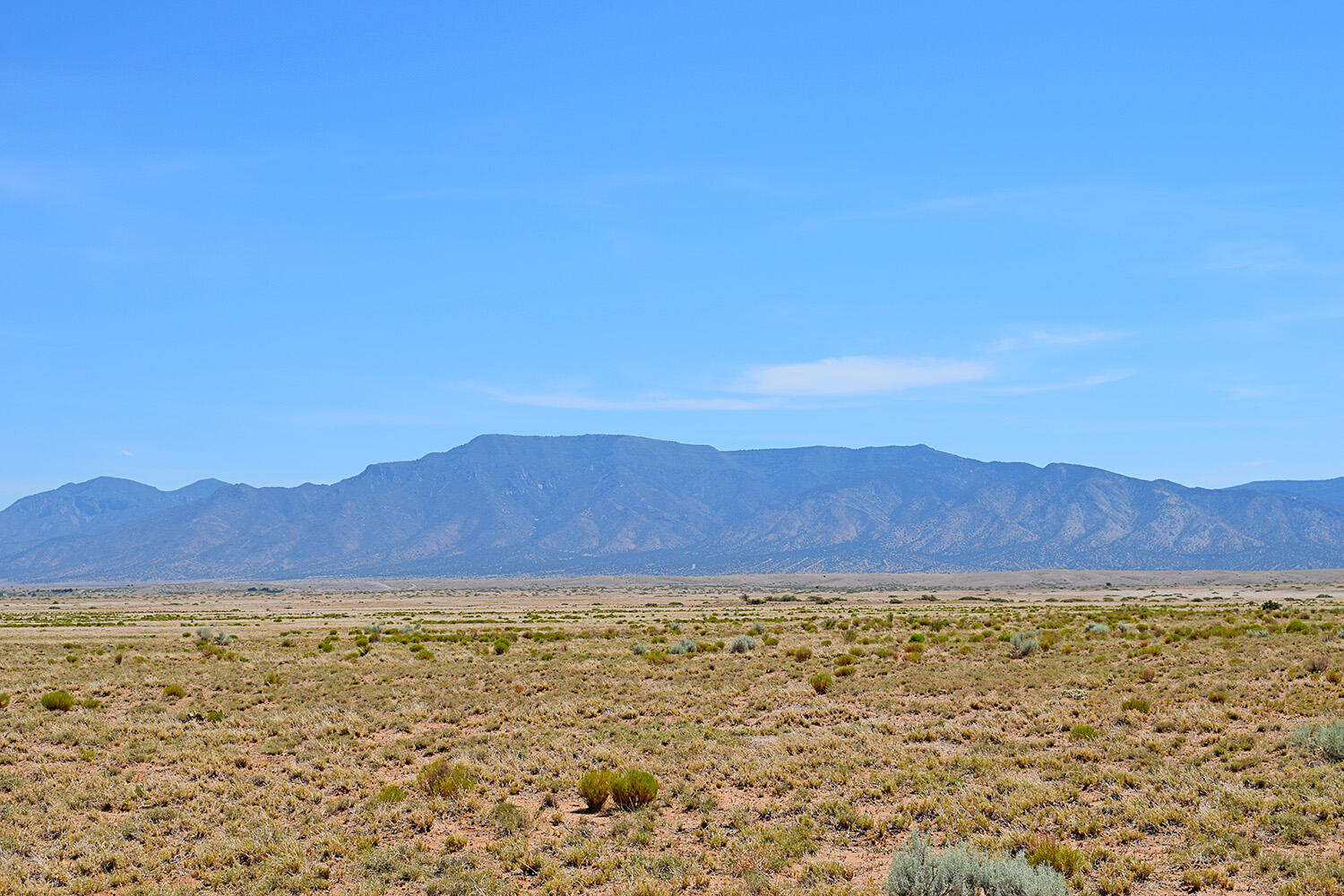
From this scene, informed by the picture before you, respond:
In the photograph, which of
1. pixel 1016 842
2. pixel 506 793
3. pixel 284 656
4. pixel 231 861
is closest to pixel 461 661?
pixel 284 656

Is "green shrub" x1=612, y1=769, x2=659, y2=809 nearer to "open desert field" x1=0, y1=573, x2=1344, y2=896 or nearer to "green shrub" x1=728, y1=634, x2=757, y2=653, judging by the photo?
"open desert field" x1=0, y1=573, x2=1344, y2=896

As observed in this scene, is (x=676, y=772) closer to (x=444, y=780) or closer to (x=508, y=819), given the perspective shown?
(x=508, y=819)

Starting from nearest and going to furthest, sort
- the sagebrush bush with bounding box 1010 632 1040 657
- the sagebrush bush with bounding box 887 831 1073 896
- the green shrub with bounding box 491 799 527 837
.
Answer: the sagebrush bush with bounding box 887 831 1073 896 < the green shrub with bounding box 491 799 527 837 < the sagebrush bush with bounding box 1010 632 1040 657

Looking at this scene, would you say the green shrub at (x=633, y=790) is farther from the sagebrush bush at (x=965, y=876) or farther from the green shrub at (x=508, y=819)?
the sagebrush bush at (x=965, y=876)

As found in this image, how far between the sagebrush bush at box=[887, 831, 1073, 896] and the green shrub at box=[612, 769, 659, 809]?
4.90 m

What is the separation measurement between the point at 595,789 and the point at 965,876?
6133 mm

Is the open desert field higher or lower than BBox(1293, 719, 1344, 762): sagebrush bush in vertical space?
lower

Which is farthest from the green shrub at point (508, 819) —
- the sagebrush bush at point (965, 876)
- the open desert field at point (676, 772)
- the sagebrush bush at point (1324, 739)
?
the sagebrush bush at point (1324, 739)

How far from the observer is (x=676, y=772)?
15.4m

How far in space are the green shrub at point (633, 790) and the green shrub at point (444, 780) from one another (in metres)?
2.46

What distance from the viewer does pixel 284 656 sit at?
35.6m

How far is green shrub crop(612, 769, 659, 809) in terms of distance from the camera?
44.6ft

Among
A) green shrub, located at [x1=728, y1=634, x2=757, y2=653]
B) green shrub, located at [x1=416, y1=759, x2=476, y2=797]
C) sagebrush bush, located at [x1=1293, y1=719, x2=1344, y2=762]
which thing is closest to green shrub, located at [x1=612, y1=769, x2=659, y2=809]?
green shrub, located at [x1=416, y1=759, x2=476, y2=797]

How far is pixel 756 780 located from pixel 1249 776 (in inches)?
286
